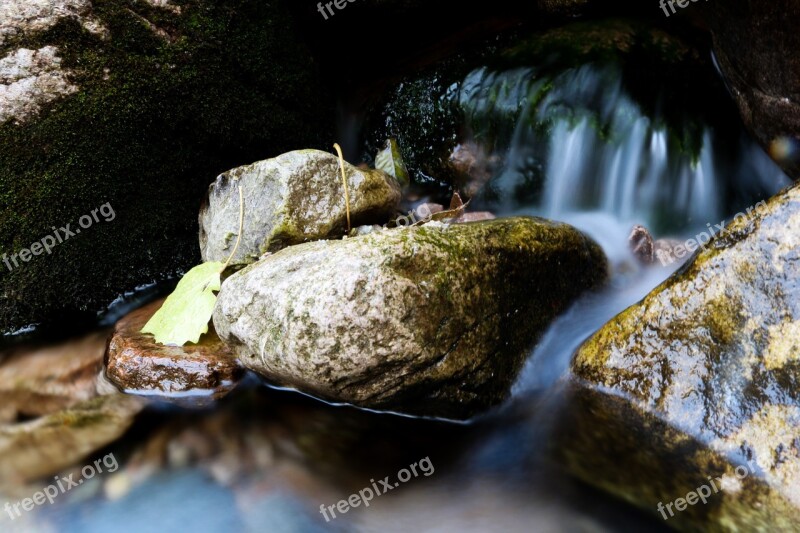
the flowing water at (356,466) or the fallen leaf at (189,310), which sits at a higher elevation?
the fallen leaf at (189,310)

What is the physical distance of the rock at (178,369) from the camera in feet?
10.9

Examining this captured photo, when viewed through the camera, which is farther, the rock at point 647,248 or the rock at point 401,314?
the rock at point 647,248

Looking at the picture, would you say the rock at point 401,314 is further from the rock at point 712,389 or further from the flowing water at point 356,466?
the rock at point 712,389

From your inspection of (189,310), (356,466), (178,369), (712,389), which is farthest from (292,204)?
(712,389)

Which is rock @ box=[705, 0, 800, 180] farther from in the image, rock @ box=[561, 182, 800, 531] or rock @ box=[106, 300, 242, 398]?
rock @ box=[106, 300, 242, 398]

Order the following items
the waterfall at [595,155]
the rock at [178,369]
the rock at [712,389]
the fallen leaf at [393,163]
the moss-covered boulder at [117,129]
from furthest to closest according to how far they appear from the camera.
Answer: the fallen leaf at [393,163]
the waterfall at [595,155]
the moss-covered boulder at [117,129]
the rock at [178,369]
the rock at [712,389]

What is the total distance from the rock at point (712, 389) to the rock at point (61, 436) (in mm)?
2393

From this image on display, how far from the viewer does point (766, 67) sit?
3.65 m

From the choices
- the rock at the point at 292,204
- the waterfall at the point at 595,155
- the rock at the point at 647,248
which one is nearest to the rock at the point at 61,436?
the rock at the point at 292,204

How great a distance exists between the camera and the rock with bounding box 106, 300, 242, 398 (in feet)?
10.9

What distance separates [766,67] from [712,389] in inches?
91.2

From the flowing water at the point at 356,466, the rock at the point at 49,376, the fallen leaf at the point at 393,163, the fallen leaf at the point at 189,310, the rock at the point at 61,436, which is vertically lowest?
the flowing water at the point at 356,466

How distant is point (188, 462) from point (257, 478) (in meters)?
0.43

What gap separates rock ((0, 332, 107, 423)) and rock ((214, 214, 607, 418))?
1.10 m
